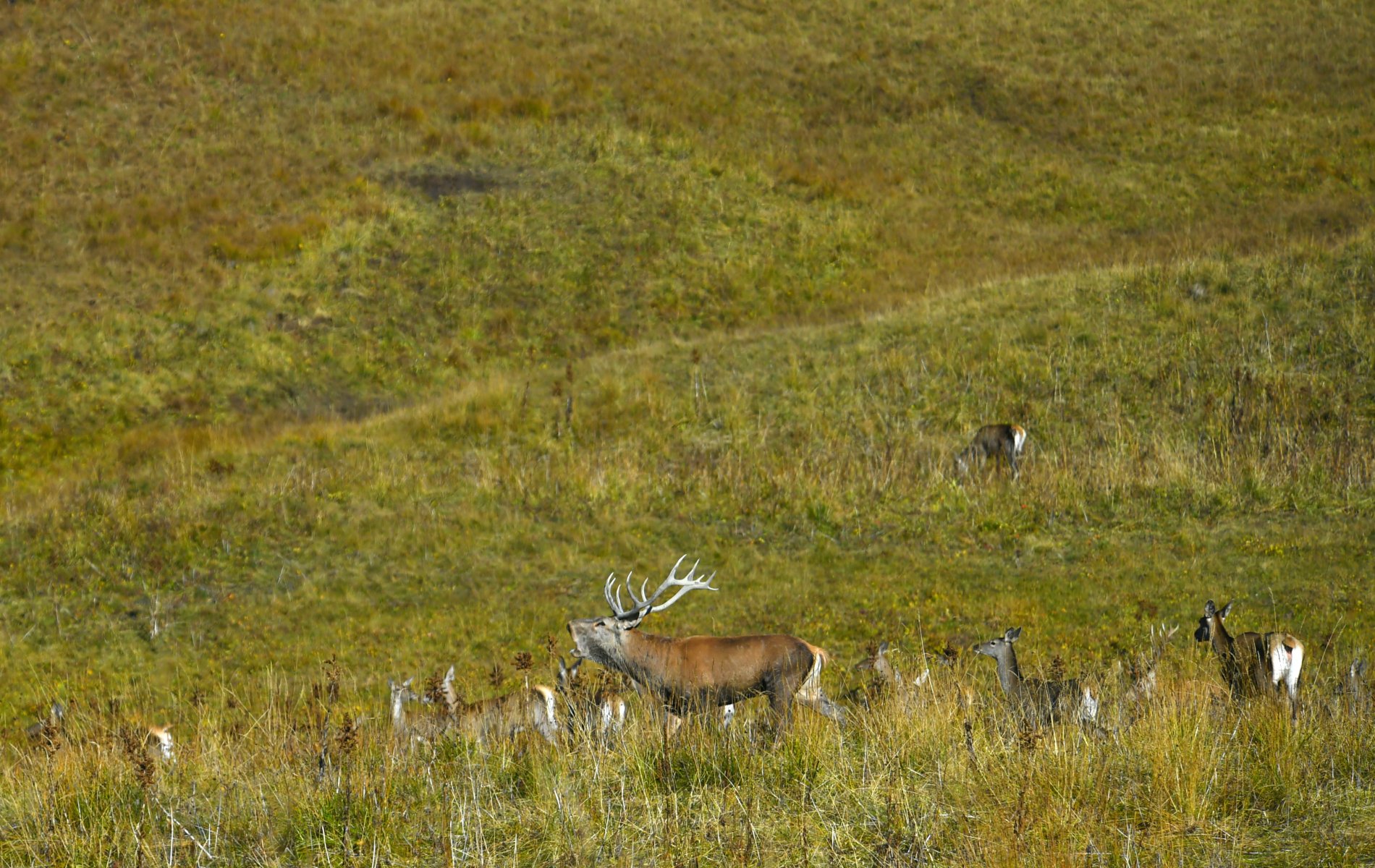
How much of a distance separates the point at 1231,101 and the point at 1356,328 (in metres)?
24.8

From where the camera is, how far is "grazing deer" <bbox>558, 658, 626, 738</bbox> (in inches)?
321

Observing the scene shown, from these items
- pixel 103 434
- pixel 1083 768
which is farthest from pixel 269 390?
pixel 1083 768

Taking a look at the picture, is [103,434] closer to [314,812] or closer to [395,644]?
[395,644]

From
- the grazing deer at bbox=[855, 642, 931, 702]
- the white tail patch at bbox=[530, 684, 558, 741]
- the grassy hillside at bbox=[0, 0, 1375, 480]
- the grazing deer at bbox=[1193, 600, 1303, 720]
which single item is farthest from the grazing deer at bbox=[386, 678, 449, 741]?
the grassy hillside at bbox=[0, 0, 1375, 480]

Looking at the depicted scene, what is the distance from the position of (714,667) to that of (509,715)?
1.76 meters

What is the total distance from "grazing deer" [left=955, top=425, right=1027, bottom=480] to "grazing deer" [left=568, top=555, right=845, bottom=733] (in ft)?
34.3

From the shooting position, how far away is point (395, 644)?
593 inches

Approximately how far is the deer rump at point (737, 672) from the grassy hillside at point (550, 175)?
18.7m

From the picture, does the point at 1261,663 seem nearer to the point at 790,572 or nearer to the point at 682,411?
the point at 790,572

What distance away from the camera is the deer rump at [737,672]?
9.36 m

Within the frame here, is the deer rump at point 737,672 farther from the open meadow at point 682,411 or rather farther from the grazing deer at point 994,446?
the grazing deer at point 994,446

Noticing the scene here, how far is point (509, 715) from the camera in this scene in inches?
389

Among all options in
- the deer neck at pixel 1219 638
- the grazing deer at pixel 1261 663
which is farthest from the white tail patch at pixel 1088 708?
the deer neck at pixel 1219 638

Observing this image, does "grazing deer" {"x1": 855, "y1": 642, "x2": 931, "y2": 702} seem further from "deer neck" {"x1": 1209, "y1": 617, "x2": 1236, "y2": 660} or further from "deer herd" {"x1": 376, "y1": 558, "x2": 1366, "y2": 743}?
"deer neck" {"x1": 1209, "y1": 617, "x2": 1236, "y2": 660}
